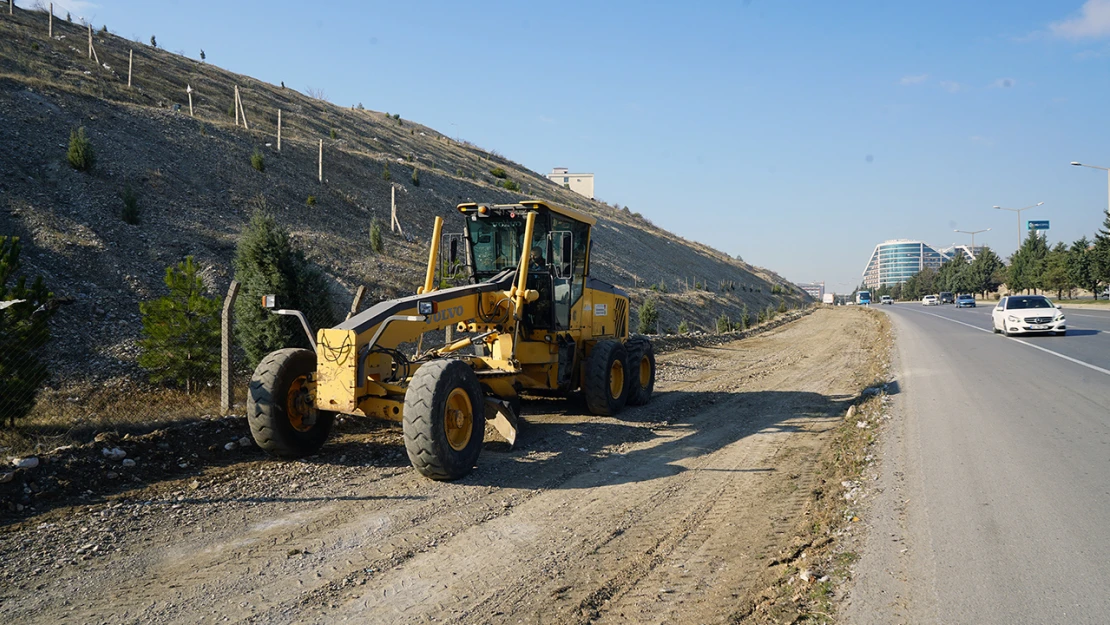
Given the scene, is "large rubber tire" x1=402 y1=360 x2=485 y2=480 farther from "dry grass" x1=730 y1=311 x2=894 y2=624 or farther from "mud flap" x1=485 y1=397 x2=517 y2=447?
"dry grass" x1=730 y1=311 x2=894 y2=624

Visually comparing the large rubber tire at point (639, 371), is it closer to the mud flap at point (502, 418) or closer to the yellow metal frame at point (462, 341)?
the yellow metal frame at point (462, 341)

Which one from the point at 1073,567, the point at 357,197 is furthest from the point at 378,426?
the point at 357,197

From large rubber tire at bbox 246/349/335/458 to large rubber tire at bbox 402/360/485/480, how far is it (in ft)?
4.96

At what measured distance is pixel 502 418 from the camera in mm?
8336

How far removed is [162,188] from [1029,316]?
28448 millimetres

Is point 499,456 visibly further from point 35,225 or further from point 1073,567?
point 35,225

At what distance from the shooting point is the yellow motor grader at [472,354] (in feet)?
23.2

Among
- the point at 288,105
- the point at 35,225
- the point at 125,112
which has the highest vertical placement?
the point at 288,105

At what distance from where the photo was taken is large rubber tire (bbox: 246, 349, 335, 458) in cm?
739

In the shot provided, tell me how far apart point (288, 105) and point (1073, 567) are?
49687 mm

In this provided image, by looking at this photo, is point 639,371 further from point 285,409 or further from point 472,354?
point 285,409

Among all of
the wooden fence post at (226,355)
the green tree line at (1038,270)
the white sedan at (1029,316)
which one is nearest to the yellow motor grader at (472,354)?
the wooden fence post at (226,355)

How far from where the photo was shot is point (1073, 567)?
15.2 feet

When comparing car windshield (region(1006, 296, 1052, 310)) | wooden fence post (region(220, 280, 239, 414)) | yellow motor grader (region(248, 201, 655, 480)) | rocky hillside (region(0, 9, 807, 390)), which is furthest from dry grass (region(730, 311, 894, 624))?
car windshield (region(1006, 296, 1052, 310))
